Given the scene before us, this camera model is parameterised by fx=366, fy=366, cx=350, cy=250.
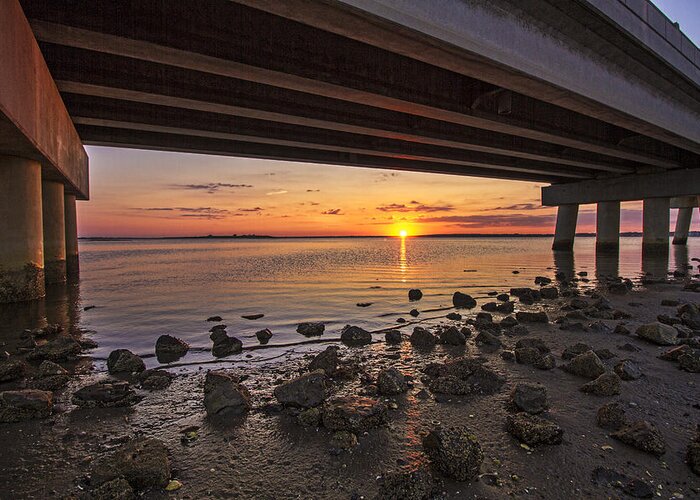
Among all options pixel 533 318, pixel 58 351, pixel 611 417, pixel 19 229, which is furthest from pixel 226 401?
pixel 19 229

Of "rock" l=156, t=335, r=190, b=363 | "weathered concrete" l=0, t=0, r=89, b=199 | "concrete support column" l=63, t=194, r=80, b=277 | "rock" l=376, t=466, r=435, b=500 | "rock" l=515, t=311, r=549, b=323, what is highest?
"weathered concrete" l=0, t=0, r=89, b=199

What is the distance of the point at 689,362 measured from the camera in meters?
5.07

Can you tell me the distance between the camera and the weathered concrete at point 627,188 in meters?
27.0

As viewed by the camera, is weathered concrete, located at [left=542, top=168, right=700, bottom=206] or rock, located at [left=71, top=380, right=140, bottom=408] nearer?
rock, located at [left=71, top=380, right=140, bottom=408]

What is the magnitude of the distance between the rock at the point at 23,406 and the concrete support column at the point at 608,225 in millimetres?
40735

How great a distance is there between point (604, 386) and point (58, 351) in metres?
8.00

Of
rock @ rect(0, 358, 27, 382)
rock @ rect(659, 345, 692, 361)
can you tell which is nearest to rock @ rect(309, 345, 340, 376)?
rock @ rect(0, 358, 27, 382)

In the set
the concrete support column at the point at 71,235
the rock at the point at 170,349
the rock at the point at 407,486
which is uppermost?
the concrete support column at the point at 71,235

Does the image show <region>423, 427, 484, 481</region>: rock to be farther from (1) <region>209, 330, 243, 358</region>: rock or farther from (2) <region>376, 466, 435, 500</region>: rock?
(1) <region>209, 330, 243, 358</region>: rock

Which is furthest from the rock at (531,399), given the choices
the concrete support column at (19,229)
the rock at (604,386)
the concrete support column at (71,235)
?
the concrete support column at (71,235)

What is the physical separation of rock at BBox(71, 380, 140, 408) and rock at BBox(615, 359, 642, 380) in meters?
6.08

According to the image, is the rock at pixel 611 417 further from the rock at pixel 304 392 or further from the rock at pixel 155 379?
the rock at pixel 155 379

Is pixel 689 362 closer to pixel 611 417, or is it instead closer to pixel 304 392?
pixel 611 417

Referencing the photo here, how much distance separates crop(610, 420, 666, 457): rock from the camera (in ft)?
10.1
